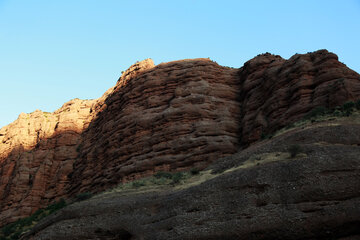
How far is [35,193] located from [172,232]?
4040cm

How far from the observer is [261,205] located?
15.9 metres

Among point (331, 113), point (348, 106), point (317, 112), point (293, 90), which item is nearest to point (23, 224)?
point (293, 90)

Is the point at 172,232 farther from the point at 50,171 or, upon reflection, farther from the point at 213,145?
the point at 50,171

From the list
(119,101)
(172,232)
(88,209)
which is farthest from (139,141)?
(172,232)

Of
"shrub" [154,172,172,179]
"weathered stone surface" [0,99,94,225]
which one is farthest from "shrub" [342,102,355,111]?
"weathered stone surface" [0,99,94,225]

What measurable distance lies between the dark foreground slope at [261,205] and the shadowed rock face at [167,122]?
11.9m

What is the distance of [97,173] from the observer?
4425cm

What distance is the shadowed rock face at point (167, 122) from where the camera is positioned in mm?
33562

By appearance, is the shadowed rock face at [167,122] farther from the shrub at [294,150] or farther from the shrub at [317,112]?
the shrub at [294,150]

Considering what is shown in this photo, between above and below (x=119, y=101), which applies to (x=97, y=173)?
below

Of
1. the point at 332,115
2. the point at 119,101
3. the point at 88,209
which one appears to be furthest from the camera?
the point at 119,101

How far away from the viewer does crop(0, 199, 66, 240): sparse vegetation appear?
129ft

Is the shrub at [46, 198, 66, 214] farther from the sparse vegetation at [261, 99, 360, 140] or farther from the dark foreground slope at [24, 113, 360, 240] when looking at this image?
the sparse vegetation at [261, 99, 360, 140]

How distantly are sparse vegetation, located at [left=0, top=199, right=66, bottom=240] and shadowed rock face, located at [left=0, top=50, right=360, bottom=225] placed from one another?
2518mm
